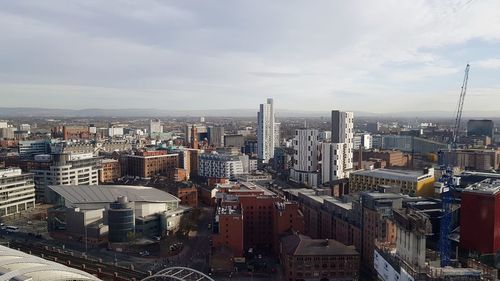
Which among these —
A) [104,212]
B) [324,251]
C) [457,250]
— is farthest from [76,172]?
[457,250]

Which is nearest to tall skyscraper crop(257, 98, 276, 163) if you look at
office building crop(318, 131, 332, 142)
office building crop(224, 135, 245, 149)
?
office building crop(318, 131, 332, 142)

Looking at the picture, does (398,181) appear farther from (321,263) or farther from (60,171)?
(60,171)

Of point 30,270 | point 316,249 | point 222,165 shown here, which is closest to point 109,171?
point 222,165

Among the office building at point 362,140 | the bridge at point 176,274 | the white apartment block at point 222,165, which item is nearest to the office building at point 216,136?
the office building at point 362,140

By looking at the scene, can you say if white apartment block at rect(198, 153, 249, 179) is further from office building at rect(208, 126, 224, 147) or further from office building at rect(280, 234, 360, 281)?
office building at rect(208, 126, 224, 147)

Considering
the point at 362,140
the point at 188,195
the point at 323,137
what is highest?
the point at 323,137

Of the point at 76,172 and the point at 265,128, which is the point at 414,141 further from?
the point at 76,172

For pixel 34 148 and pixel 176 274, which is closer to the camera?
pixel 176 274

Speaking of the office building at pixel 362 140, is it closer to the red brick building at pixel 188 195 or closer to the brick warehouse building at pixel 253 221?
the red brick building at pixel 188 195
